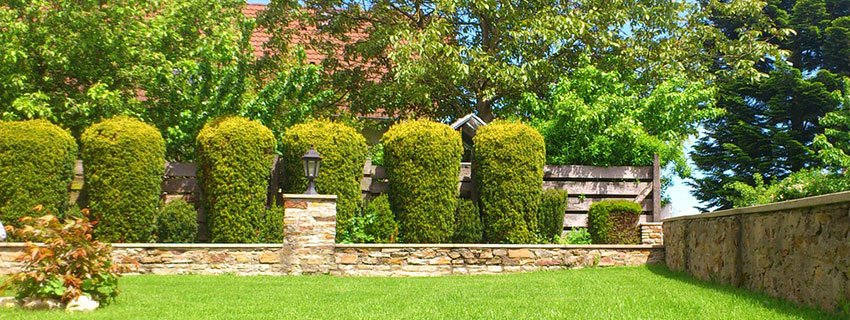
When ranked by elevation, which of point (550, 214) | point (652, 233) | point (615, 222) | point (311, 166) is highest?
point (311, 166)

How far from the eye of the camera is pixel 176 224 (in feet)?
32.9

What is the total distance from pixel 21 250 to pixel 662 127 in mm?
10623

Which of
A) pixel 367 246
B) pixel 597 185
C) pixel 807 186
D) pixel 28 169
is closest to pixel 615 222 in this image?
pixel 597 185

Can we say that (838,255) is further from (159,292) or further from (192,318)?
(159,292)

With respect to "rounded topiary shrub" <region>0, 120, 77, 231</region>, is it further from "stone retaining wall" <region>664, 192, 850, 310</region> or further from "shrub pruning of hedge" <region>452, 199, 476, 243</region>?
"stone retaining wall" <region>664, 192, 850, 310</region>

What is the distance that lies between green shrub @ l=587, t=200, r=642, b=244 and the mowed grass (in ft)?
6.66

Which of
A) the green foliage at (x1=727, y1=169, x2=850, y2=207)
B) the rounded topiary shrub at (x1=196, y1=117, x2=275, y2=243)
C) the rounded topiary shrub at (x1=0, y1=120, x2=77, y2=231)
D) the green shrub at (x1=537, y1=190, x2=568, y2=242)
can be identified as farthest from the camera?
the green foliage at (x1=727, y1=169, x2=850, y2=207)

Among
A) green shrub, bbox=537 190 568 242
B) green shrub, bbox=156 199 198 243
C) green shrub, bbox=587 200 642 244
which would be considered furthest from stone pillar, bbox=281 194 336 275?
green shrub, bbox=587 200 642 244

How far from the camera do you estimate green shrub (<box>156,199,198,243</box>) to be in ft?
32.9

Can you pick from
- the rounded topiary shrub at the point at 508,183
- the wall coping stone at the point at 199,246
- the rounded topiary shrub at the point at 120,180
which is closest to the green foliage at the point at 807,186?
the rounded topiary shrub at the point at 508,183

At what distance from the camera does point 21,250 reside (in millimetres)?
9031

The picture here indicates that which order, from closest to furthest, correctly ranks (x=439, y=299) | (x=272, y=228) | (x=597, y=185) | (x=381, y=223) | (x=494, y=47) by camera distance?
(x=439, y=299) → (x=272, y=228) → (x=381, y=223) → (x=597, y=185) → (x=494, y=47)

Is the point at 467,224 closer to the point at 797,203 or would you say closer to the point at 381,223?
the point at 381,223

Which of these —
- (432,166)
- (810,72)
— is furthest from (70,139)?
(810,72)
